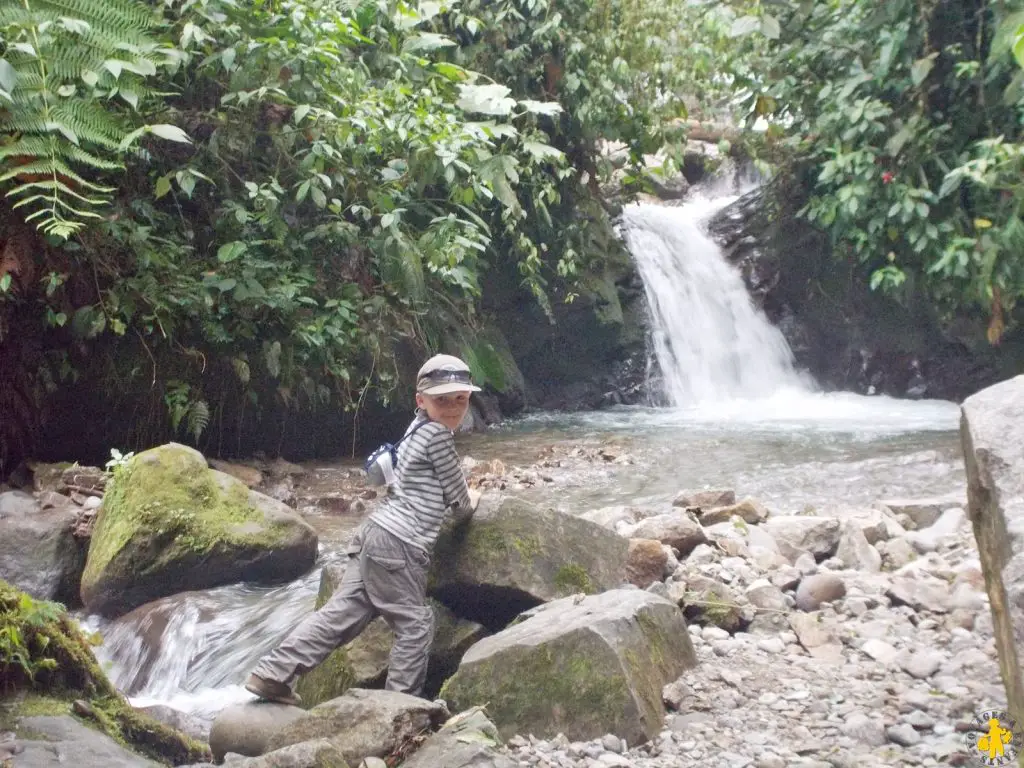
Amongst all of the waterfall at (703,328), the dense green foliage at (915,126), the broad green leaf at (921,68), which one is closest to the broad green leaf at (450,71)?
the dense green foliage at (915,126)

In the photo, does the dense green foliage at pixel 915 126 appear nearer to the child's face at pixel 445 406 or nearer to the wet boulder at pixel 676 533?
the wet boulder at pixel 676 533

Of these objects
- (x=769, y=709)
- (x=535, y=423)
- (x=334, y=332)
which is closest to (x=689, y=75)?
(x=535, y=423)

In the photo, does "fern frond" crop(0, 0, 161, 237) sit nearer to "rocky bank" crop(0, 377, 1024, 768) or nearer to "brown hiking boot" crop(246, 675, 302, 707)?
"brown hiking boot" crop(246, 675, 302, 707)

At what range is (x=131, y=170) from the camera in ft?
21.1

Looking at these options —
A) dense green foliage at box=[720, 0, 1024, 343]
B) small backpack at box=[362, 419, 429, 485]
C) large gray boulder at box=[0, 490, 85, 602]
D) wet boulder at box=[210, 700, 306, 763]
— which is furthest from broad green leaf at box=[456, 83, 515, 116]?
wet boulder at box=[210, 700, 306, 763]

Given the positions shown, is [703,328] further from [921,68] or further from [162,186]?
[162,186]

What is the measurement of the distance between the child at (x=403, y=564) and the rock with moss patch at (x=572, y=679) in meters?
0.39

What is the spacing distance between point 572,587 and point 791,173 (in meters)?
10.5

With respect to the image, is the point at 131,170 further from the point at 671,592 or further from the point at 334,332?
the point at 671,592

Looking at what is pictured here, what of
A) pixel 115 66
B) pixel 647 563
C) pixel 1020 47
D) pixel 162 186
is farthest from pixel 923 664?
pixel 162 186

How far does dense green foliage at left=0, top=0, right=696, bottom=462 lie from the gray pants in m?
2.56

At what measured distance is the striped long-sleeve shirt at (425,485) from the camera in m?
3.19

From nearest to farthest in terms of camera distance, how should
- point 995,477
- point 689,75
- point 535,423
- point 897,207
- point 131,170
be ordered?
point 995,477
point 131,170
point 897,207
point 689,75
point 535,423

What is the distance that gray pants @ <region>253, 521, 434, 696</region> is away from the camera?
10.2 ft
